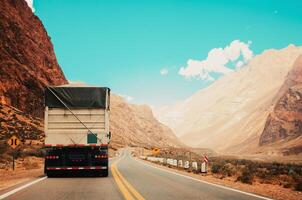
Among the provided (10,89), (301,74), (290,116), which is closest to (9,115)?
(10,89)

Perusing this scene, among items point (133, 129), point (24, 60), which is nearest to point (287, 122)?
point (133, 129)

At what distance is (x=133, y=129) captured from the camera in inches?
6462

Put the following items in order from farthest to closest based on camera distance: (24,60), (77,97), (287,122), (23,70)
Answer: (287,122) < (24,60) < (23,70) < (77,97)

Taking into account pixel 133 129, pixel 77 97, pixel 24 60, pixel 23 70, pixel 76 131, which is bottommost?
pixel 76 131

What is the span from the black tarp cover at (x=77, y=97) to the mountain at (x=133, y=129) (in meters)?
113

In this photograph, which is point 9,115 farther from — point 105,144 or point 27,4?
point 105,144

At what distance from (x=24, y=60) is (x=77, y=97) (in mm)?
58801

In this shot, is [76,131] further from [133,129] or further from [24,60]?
[133,129]

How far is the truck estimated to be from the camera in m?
18.6

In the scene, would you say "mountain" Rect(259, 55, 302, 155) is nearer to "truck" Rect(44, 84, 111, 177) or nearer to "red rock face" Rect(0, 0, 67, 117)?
"red rock face" Rect(0, 0, 67, 117)

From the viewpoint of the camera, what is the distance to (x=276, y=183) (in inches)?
796

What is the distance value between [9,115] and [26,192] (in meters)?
49.3

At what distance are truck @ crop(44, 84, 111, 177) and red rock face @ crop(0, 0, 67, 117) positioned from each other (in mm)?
46956

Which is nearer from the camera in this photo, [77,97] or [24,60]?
[77,97]
